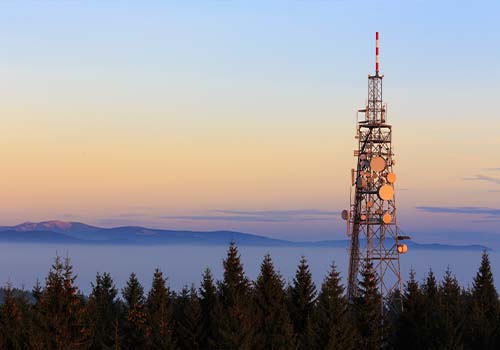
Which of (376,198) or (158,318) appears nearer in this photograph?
(158,318)

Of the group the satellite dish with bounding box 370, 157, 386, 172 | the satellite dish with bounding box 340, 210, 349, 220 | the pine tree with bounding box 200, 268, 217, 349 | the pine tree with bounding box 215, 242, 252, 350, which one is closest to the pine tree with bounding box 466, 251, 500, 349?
the satellite dish with bounding box 340, 210, 349, 220

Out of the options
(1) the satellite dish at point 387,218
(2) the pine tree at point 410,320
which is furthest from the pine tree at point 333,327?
(1) the satellite dish at point 387,218

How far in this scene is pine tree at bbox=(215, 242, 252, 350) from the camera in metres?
45.3

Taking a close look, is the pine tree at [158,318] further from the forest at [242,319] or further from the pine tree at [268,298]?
the pine tree at [268,298]

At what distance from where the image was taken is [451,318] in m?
51.1

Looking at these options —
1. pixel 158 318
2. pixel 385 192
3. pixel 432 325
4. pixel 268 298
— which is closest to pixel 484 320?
pixel 432 325

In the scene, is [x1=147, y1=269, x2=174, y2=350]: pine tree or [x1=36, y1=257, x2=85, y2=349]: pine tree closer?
[x1=36, y1=257, x2=85, y2=349]: pine tree

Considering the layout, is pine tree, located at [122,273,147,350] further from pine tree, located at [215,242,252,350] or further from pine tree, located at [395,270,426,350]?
pine tree, located at [395,270,426,350]

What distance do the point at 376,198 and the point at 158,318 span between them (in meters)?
28.4

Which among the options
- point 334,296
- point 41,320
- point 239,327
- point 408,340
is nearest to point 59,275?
point 41,320

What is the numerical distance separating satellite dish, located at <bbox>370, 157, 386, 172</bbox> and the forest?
11798mm

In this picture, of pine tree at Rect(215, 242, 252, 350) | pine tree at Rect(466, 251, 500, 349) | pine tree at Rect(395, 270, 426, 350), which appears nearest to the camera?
pine tree at Rect(215, 242, 252, 350)

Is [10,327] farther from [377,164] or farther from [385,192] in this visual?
[377,164]

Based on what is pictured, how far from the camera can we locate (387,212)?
7094cm
